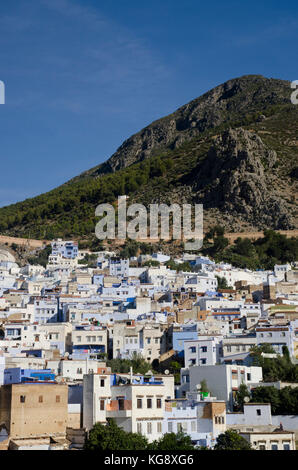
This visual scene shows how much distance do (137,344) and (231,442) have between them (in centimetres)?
1664

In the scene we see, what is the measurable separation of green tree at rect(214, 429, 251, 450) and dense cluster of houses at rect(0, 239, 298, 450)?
3.70 feet

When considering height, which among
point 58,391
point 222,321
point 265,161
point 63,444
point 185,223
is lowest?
point 63,444

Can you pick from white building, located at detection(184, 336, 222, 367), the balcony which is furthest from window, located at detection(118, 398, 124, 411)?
white building, located at detection(184, 336, 222, 367)

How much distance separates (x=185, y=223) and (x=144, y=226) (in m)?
4.81

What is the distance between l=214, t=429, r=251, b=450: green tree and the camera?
28328 mm

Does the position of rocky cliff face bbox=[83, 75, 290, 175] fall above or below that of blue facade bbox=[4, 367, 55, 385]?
above

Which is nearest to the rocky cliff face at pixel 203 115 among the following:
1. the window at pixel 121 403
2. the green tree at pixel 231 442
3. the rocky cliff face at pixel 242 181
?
the rocky cliff face at pixel 242 181

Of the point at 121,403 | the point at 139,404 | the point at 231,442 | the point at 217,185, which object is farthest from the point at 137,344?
the point at 217,185

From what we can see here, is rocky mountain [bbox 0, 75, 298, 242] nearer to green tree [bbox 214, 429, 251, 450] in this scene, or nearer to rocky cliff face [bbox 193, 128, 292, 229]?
rocky cliff face [bbox 193, 128, 292, 229]

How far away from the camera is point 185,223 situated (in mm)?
89688

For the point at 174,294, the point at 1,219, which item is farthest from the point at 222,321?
the point at 1,219

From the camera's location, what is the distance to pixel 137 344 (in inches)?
1763

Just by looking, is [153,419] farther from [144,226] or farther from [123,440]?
[144,226]

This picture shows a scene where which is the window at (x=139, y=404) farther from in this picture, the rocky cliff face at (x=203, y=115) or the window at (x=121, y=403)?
the rocky cliff face at (x=203, y=115)
